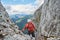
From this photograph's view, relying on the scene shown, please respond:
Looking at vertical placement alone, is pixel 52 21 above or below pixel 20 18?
above

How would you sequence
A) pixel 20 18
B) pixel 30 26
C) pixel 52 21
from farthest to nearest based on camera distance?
pixel 20 18
pixel 30 26
pixel 52 21

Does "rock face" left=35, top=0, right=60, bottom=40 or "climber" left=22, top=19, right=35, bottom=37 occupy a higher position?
"rock face" left=35, top=0, right=60, bottom=40

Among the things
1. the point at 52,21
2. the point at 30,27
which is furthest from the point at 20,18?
the point at 52,21

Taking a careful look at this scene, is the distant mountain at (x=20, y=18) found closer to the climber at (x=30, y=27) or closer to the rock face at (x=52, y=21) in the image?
the climber at (x=30, y=27)

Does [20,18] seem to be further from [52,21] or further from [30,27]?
[52,21]

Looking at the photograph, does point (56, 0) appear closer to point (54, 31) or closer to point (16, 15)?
point (54, 31)

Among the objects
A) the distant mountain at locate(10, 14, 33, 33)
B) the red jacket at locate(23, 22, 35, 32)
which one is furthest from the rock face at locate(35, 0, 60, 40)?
the distant mountain at locate(10, 14, 33, 33)

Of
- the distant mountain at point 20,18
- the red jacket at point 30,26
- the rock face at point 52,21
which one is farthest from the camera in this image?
the distant mountain at point 20,18

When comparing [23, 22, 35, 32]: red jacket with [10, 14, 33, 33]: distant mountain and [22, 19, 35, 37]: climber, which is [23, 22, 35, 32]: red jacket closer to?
[22, 19, 35, 37]: climber

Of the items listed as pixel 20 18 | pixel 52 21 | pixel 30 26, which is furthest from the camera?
pixel 20 18

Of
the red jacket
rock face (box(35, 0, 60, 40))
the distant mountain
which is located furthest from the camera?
the distant mountain

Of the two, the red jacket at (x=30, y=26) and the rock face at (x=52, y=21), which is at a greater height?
the rock face at (x=52, y=21)

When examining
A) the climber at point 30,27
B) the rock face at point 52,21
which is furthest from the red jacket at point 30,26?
the rock face at point 52,21

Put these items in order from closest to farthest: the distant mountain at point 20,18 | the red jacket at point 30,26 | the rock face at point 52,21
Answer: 1. the rock face at point 52,21
2. the red jacket at point 30,26
3. the distant mountain at point 20,18
